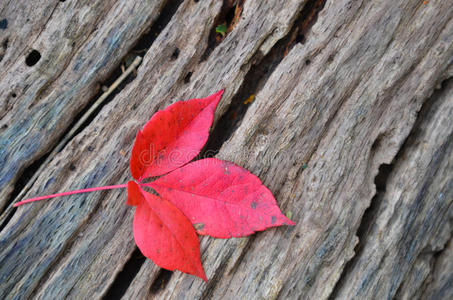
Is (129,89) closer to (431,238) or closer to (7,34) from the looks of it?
(7,34)

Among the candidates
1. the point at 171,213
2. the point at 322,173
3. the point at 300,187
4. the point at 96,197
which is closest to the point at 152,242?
the point at 171,213

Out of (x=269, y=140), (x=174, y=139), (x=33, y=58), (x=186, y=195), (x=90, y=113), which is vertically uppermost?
(x=33, y=58)

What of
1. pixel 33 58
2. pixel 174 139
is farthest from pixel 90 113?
pixel 174 139

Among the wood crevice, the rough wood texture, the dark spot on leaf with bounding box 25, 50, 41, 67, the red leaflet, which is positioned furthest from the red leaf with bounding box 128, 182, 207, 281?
the dark spot on leaf with bounding box 25, 50, 41, 67

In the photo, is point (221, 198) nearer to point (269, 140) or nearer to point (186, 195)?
point (186, 195)

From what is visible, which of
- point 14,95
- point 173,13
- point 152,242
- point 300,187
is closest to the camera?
point 152,242

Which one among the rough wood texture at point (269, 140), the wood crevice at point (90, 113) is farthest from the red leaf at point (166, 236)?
the wood crevice at point (90, 113)

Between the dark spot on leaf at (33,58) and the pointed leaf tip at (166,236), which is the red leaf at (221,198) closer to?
the pointed leaf tip at (166,236)
